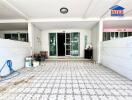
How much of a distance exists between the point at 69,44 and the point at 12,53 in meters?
5.41

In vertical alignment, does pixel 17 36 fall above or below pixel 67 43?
above

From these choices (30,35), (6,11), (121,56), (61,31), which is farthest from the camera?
(61,31)

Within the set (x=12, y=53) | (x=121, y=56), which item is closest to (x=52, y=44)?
(x=12, y=53)

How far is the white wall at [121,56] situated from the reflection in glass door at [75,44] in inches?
166

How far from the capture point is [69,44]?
8859 millimetres

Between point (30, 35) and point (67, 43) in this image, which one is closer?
point (30, 35)

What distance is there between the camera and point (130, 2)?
3938 mm

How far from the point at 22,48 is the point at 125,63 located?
14.4ft

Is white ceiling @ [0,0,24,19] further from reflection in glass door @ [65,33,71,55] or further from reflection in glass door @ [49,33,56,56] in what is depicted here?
reflection in glass door @ [65,33,71,55]

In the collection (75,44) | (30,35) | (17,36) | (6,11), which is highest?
(6,11)

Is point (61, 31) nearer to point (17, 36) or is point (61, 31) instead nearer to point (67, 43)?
point (67, 43)

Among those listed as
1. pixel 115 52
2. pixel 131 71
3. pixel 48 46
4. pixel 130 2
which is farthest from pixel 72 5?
pixel 48 46

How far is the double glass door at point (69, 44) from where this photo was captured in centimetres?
875

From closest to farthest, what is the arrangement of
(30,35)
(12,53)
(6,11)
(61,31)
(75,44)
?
1. (12,53)
2. (6,11)
3. (30,35)
4. (61,31)
5. (75,44)
